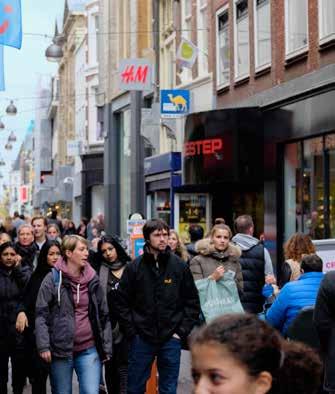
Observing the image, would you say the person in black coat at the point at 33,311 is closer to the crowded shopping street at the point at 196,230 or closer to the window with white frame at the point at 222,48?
the crowded shopping street at the point at 196,230

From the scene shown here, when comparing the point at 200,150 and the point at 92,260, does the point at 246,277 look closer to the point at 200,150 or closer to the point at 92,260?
the point at 92,260

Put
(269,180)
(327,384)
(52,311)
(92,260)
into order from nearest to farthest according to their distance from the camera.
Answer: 1. (327,384)
2. (52,311)
3. (92,260)
4. (269,180)

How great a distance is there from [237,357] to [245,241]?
848 cm

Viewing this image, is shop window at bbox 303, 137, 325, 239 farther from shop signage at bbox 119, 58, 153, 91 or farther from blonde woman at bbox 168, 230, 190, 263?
blonde woman at bbox 168, 230, 190, 263

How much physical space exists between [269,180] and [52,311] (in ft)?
43.5

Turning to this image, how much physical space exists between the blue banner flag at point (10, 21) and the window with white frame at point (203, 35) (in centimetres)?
1143

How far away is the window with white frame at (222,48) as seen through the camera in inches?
939

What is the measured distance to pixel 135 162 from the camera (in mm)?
32844

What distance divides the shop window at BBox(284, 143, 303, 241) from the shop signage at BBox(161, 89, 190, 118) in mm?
5350

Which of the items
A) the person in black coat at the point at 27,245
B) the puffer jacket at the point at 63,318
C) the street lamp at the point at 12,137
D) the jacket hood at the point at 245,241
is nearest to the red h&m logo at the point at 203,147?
the person in black coat at the point at 27,245

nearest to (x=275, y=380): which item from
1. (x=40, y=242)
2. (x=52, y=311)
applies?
(x=52, y=311)

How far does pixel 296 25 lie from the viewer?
19.4 metres

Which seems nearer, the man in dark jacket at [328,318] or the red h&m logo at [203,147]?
the man in dark jacket at [328,318]

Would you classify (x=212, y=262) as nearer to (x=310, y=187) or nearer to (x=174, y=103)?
(x=310, y=187)
